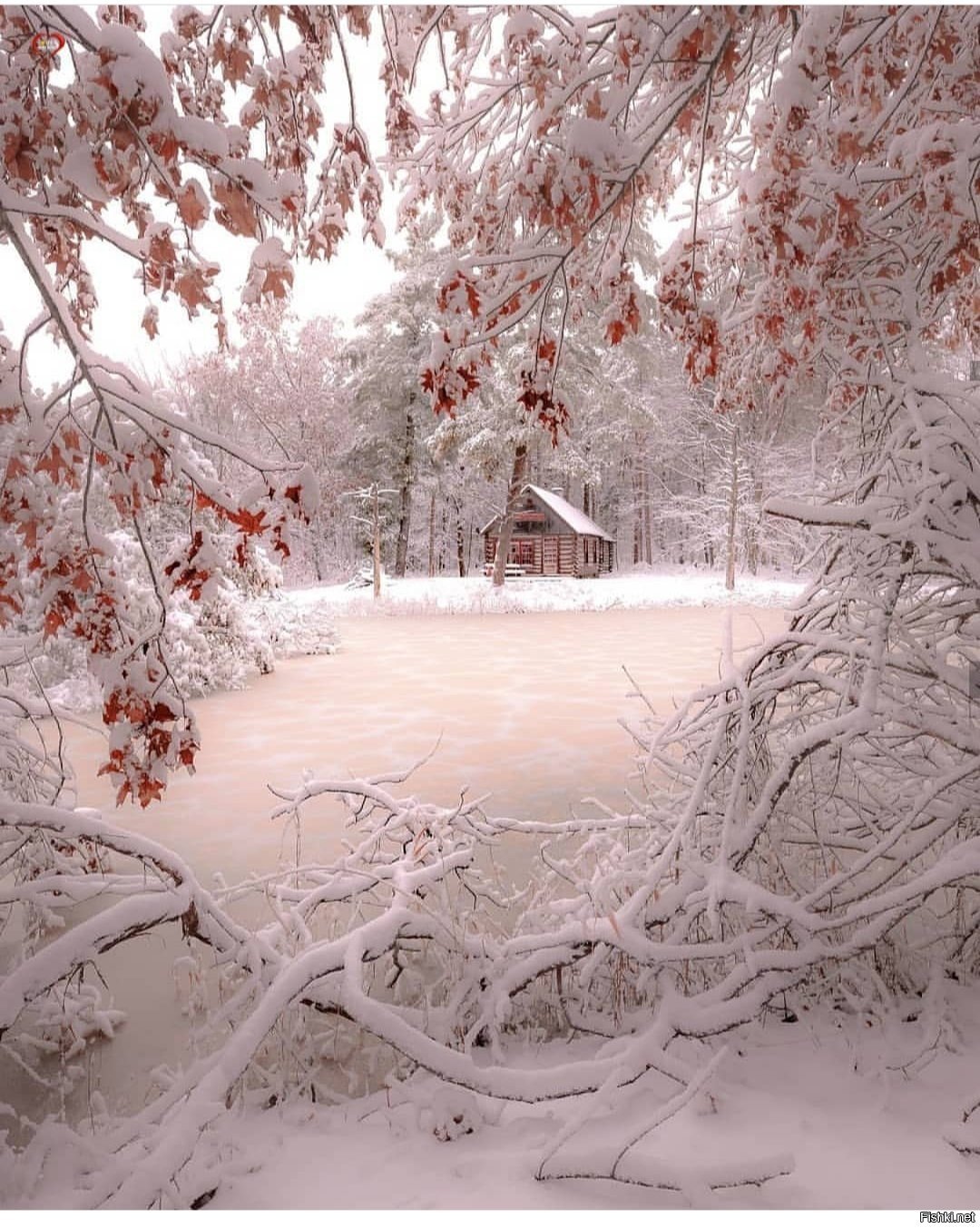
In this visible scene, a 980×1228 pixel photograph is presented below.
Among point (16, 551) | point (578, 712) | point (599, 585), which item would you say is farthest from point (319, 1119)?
point (599, 585)

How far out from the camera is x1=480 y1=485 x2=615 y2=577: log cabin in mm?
34406

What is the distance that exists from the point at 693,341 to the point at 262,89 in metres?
2.11

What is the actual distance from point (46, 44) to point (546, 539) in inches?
1323

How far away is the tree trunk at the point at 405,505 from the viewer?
35344 mm

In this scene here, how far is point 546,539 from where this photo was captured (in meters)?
35.8

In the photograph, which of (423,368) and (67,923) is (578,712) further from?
(423,368)

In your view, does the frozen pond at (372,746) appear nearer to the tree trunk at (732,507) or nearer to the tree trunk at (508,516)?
the tree trunk at (508,516)

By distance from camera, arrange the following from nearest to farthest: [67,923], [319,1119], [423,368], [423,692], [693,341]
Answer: [319,1119] → [423,368] → [693,341] → [67,923] → [423,692]

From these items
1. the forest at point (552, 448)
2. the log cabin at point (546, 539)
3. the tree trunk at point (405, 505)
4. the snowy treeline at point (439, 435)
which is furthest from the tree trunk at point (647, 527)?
the forest at point (552, 448)

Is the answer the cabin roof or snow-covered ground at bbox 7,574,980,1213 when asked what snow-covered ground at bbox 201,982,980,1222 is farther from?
the cabin roof

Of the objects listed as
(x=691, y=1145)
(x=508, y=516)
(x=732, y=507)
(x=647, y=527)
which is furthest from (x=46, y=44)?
(x=647, y=527)

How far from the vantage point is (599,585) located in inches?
1204

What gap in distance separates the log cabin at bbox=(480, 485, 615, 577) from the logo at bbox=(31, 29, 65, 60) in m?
30.8

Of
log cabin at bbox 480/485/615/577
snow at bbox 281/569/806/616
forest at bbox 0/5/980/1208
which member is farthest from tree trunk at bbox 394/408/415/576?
forest at bbox 0/5/980/1208
